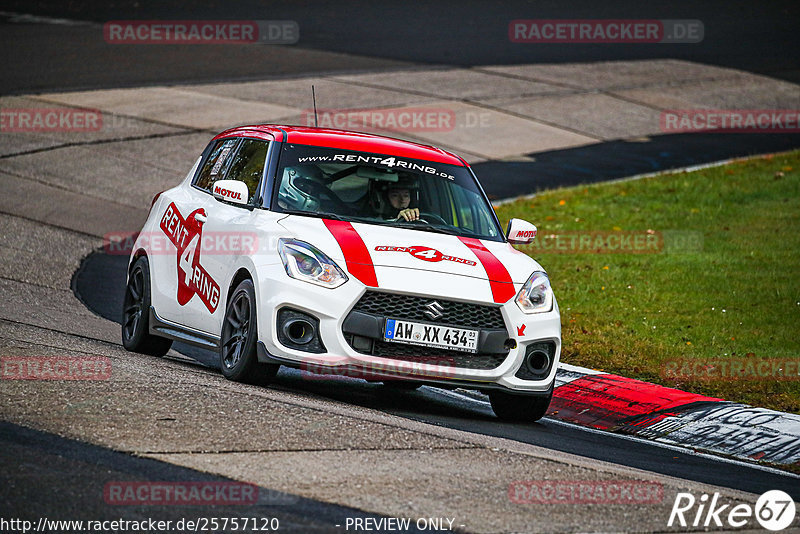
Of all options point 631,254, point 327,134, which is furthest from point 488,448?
point 631,254

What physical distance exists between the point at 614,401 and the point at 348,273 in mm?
2571

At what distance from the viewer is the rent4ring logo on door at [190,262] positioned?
860cm

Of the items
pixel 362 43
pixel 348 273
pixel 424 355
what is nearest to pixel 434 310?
pixel 424 355

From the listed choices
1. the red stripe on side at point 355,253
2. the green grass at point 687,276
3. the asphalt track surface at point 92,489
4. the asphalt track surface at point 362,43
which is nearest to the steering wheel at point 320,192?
the red stripe on side at point 355,253

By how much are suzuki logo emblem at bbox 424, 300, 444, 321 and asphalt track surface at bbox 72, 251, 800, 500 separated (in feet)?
2.24

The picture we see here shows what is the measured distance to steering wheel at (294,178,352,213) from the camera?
28.1 ft

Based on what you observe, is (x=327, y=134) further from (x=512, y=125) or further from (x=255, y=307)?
(x=512, y=125)

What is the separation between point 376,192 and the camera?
8781 mm

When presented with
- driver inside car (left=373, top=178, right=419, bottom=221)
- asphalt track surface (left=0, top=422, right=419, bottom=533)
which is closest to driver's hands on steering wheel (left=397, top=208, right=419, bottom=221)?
driver inside car (left=373, top=178, right=419, bottom=221)

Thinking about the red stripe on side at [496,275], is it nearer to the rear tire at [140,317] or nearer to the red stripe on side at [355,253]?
the red stripe on side at [355,253]

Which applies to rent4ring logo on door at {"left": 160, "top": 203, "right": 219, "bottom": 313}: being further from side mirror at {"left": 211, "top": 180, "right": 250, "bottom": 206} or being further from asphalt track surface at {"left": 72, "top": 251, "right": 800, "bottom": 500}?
asphalt track surface at {"left": 72, "top": 251, "right": 800, "bottom": 500}

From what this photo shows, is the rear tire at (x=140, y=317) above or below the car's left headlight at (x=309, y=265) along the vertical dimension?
below

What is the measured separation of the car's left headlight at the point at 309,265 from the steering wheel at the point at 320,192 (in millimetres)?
767

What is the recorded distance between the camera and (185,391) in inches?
284
